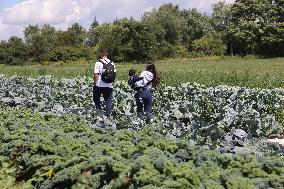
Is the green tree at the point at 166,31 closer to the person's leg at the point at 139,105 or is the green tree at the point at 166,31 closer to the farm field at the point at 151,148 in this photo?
the person's leg at the point at 139,105

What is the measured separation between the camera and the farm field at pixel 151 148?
5352mm

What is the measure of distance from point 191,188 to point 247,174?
0.90m

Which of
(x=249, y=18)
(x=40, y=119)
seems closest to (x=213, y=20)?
(x=249, y=18)

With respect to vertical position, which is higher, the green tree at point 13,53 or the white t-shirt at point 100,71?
the white t-shirt at point 100,71

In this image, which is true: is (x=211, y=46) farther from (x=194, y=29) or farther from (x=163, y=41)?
(x=194, y=29)

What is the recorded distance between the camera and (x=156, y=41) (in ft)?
210

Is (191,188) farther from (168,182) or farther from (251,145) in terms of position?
(251,145)

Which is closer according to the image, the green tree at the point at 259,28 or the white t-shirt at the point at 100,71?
the white t-shirt at the point at 100,71

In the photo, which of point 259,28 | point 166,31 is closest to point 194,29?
point 166,31

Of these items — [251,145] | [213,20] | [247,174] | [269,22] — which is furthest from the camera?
[213,20]

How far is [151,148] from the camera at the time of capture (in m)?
6.52

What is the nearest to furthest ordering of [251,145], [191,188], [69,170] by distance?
1. [191,188]
2. [69,170]
3. [251,145]

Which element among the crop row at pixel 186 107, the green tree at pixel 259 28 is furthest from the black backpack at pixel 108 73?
the green tree at pixel 259 28

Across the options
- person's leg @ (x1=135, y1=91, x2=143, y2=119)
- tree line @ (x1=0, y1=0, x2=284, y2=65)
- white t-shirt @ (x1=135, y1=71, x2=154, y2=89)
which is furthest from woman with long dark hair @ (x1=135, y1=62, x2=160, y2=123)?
tree line @ (x1=0, y1=0, x2=284, y2=65)
